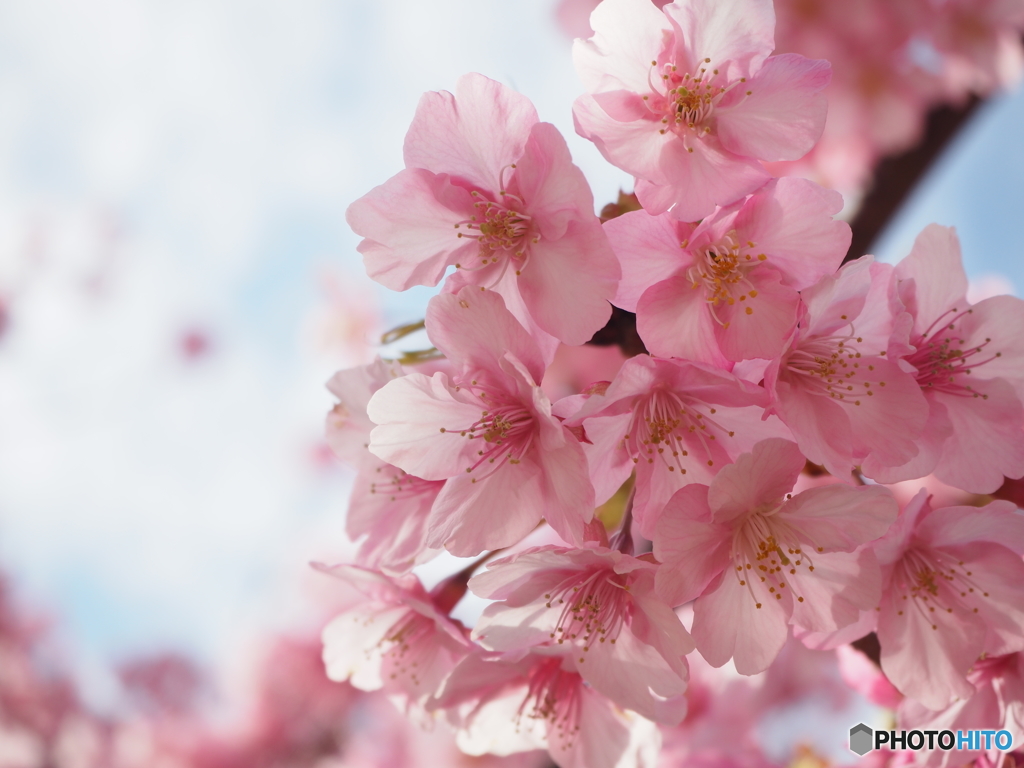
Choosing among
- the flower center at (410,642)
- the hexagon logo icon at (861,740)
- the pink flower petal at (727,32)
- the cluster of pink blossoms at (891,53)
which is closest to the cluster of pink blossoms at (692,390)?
the pink flower petal at (727,32)

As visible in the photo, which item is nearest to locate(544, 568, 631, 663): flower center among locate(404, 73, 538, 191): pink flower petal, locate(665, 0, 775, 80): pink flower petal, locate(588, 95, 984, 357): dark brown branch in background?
locate(404, 73, 538, 191): pink flower petal

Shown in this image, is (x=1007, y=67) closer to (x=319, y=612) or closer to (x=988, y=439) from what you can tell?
(x=988, y=439)

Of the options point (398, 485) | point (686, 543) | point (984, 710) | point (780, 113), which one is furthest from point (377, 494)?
point (984, 710)

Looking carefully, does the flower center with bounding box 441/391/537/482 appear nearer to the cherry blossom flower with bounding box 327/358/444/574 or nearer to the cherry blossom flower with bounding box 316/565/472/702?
the cherry blossom flower with bounding box 327/358/444/574

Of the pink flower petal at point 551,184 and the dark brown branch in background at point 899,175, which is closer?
the pink flower petal at point 551,184

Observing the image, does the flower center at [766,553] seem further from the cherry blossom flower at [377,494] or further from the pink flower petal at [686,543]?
the cherry blossom flower at [377,494]

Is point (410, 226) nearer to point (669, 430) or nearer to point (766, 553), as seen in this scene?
point (669, 430)
